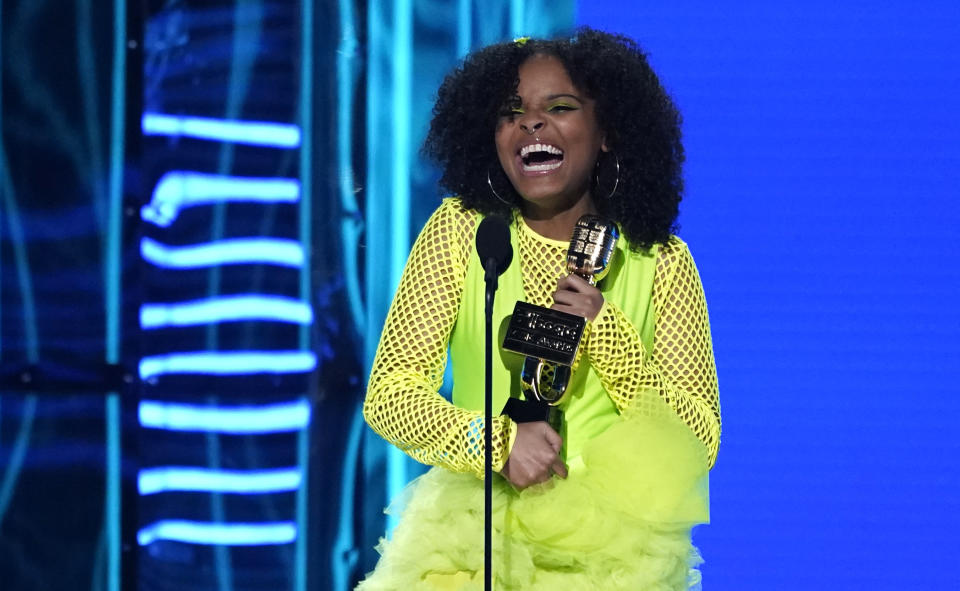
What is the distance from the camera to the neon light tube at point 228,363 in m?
3.52

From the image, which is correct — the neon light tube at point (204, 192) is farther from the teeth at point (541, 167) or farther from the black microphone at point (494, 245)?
the black microphone at point (494, 245)

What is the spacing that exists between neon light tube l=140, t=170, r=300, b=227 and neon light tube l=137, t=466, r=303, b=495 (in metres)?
0.72

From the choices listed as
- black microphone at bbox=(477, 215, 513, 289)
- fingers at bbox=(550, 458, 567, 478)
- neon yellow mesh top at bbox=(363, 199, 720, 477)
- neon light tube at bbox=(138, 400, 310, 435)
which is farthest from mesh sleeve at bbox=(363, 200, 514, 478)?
neon light tube at bbox=(138, 400, 310, 435)

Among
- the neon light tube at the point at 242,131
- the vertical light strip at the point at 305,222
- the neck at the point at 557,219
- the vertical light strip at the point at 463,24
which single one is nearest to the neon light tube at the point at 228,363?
the vertical light strip at the point at 305,222

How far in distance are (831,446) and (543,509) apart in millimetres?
1709

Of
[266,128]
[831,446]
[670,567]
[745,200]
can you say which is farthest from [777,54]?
[670,567]

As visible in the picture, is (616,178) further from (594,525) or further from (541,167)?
(594,525)

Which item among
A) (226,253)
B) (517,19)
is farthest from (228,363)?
(517,19)

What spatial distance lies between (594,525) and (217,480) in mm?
1715

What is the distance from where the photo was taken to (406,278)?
96.7 inches

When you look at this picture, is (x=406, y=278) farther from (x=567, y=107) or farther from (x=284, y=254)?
(x=284, y=254)

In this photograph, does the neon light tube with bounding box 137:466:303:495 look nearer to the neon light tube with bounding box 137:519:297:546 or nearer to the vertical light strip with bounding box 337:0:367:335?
the neon light tube with bounding box 137:519:297:546

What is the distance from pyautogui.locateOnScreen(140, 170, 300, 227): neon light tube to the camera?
3.53 metres

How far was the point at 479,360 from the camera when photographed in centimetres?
242
